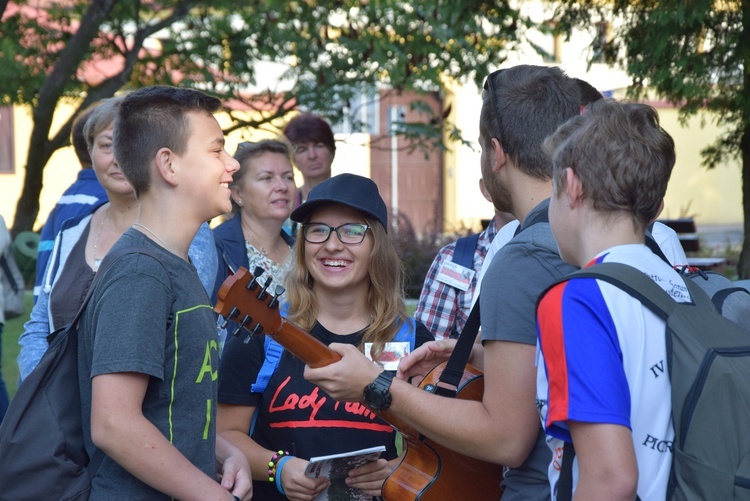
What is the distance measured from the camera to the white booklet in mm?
2727

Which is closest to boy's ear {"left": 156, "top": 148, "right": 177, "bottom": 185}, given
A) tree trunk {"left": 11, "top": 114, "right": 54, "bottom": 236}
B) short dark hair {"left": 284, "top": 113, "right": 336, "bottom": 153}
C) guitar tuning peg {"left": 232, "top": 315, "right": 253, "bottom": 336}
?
guitar tuning peg {"left": 232, "top": 315, "right": 253, "bottom": 336}

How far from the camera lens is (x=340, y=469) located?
2.90 meters

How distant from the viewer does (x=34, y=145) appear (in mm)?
10984

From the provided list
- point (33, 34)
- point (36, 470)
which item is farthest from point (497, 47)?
point (36, 470)

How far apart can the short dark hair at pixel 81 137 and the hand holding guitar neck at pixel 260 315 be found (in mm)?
2173

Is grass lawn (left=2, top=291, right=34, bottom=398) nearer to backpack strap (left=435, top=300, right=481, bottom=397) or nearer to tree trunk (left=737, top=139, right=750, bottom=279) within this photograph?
tree trunk (left=737, top=139, right=750, bottom=279)

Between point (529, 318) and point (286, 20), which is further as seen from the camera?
point (286, 20)

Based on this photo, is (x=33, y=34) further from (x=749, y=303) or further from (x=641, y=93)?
(x=749, y=303)

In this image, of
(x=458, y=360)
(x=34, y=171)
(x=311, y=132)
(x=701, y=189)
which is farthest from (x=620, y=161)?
(x=701, y=189)

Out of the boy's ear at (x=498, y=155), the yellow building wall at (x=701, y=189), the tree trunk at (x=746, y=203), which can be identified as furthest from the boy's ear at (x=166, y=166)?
the yellow building wall at (x=701, y=189)

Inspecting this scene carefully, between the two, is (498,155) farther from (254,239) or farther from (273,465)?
(254,239)

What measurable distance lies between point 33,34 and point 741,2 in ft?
28.0

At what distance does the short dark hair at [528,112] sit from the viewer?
8.02 ft

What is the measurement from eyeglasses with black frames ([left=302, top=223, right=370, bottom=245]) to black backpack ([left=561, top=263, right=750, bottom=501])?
150 centimetres
